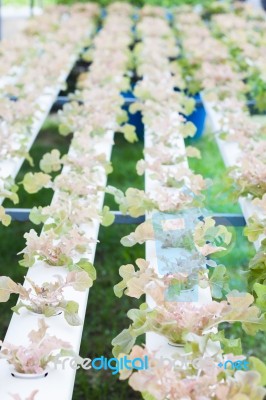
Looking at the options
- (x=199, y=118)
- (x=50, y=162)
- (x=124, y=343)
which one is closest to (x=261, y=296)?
(x=124, y=343)

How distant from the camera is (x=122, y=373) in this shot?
166cm

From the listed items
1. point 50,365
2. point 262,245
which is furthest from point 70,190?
point 50,365

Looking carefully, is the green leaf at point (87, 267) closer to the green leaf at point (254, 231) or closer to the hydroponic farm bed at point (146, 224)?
the hydroponic farm bed at point (146, 224)

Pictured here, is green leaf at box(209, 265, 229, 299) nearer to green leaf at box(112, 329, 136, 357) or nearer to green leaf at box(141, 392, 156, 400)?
green leaf at box(112, 329, 136, 357)

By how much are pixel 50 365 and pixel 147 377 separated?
34 centimetres

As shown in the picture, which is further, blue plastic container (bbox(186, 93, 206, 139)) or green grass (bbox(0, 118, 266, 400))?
blue plastic container (bbox(186, 93, 206, 139))

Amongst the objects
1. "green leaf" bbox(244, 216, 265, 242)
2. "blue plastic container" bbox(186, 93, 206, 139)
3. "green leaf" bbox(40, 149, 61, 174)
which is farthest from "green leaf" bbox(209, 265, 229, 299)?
"blue plastic container" bbox(186, 93, 206, 139)

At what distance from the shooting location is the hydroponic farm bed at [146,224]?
1.79 m

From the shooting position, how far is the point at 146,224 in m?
2.47

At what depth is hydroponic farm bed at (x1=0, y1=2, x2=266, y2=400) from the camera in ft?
5.88

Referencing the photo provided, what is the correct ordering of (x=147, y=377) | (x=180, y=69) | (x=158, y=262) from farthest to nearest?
1. (x=180, y=69)
2. (x=158, y=262)
3. (x=147, y=377)

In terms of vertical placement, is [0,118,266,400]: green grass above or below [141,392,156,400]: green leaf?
below

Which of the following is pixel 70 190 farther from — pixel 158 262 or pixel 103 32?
pixel 103 32

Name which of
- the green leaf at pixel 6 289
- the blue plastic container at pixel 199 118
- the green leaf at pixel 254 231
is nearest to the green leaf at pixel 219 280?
the green leaf at pixel 254 231
